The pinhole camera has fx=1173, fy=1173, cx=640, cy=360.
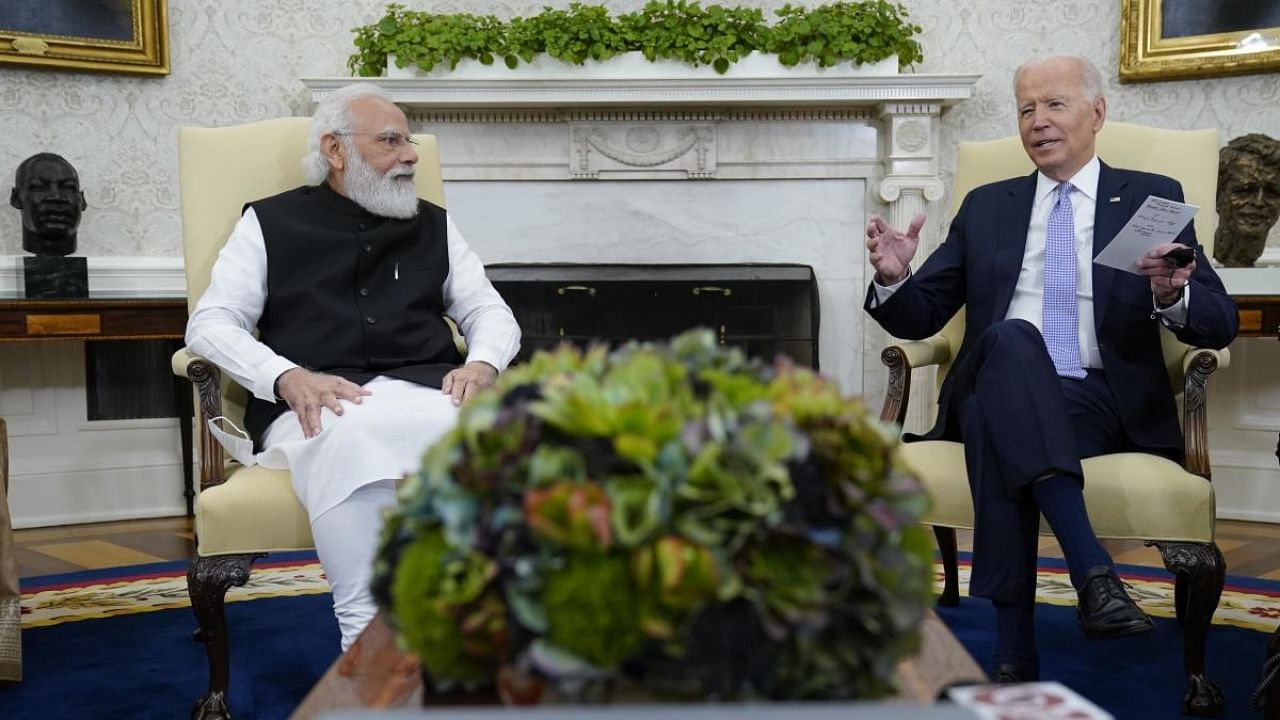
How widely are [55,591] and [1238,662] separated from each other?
10.2 ft

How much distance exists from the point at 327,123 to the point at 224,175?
1.03 feet

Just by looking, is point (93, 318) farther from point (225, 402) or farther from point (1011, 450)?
point (1011, 450)

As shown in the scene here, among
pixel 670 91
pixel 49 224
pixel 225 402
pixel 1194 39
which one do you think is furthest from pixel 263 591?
pixel 1194 39

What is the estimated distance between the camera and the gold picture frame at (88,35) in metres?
4.24

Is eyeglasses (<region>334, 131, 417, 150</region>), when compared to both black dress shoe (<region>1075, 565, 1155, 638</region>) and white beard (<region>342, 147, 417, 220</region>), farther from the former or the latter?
black dress shoe (<region>1075, 565, 1155, 638</region>)

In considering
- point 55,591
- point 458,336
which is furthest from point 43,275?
point 458,336

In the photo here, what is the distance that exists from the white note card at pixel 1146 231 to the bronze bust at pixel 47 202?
3407 millimetres

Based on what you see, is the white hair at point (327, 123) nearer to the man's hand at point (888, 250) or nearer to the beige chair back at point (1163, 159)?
the man's hand at point (888, 250)

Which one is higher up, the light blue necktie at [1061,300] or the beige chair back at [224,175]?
the beige chair back at [224,175]

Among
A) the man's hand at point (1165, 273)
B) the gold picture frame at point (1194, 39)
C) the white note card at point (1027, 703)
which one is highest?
the gold picture frame at point (1194, 39)

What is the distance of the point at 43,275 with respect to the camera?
13.2ft

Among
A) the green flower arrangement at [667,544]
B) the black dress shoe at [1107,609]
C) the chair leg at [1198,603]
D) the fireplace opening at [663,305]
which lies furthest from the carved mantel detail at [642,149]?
the green flower arrangement at [667,544]

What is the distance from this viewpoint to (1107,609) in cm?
201

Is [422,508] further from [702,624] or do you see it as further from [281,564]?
[281,564]
